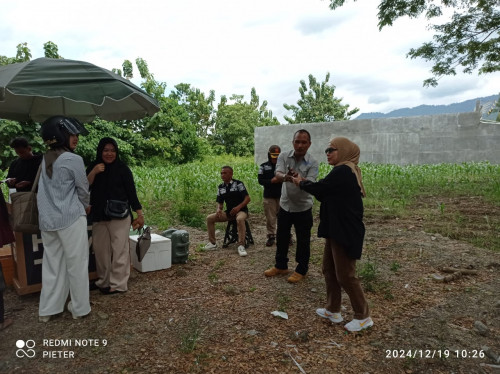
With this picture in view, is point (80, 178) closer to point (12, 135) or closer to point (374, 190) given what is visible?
point (374, 190)

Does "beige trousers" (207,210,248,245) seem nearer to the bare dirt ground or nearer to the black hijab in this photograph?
the bare dirt ground

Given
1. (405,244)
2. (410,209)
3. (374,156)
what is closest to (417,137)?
(374,156)

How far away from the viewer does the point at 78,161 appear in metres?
3.38

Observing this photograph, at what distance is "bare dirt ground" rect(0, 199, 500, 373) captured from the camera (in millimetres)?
2852

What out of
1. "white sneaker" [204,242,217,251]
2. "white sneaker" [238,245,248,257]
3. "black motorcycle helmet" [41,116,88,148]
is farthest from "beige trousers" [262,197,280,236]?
"black motorcycle helmet" [41,116,88,148]

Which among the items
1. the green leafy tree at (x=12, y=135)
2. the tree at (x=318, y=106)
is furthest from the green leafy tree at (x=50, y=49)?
the tree at (x=318, y=106)

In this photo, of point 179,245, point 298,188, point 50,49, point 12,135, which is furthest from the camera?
point 50,49

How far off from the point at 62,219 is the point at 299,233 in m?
2.70

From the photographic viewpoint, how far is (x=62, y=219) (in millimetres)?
3303

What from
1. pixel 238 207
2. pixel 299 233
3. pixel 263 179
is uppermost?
pixel 263 179

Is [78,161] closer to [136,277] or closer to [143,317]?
[143,317]

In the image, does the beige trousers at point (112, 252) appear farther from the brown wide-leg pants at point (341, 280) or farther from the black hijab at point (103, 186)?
the brown wide-leg pants at point (341, 280)

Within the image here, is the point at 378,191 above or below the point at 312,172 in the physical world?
below

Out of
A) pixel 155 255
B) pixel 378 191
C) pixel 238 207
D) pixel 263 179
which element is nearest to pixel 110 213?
pixel 155 255
